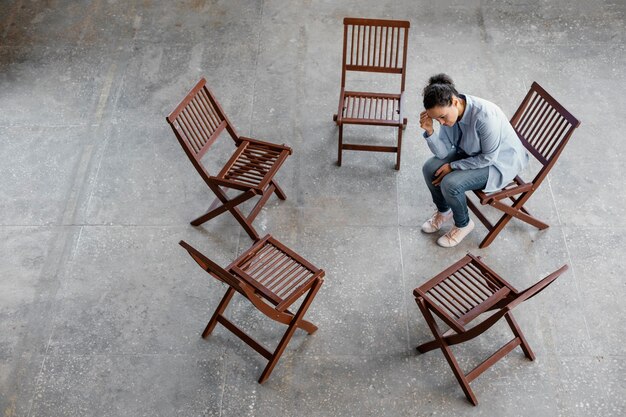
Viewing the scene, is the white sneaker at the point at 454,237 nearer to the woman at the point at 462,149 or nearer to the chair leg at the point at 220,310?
the woman at the point at 462,149

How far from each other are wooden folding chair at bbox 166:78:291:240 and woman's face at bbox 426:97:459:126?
110 cm

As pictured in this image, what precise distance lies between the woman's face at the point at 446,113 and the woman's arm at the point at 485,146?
0.53 ft

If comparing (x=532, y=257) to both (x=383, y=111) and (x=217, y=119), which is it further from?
(x=217, y=119)

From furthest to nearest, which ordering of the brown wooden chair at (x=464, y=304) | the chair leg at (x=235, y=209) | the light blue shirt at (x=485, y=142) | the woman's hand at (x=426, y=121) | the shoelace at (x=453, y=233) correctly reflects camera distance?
the shoelace at (x=453, y=233)
the chair leg at (x=235, y=209)
the woman's hand at (x=426, y=121)
the light blue shirt at (x=485, y=142)
the brown wooden chair at (x=464, y=304)

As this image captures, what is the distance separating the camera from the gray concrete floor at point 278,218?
3951 millimetres

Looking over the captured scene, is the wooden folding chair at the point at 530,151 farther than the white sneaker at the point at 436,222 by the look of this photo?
No

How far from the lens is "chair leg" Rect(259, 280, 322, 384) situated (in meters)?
3.74

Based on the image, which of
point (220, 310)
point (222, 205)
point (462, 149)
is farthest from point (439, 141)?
point (220, 310)

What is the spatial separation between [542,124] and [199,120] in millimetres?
2330

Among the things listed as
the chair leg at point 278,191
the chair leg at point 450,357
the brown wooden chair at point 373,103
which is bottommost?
the chair leg at point 450,357

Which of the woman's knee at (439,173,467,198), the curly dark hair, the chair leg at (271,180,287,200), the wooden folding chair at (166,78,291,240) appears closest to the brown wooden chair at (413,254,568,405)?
the woman's knee at (439,173,467,198)

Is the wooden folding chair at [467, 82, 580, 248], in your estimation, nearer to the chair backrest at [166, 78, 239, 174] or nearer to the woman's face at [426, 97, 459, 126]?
the woman's face at [426, 97, 459, 126]

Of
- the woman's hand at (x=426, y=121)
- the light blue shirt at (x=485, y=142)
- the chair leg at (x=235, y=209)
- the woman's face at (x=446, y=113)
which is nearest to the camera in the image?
the woman's face at (x=446, y=113)

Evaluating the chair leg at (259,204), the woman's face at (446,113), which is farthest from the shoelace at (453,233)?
the chair leg at (259,204)
